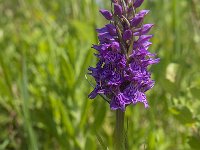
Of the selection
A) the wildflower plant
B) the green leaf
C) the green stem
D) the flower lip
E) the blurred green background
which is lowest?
the blurred green background

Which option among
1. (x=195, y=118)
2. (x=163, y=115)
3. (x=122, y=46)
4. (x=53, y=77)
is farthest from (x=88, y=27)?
(x=122, y=46)

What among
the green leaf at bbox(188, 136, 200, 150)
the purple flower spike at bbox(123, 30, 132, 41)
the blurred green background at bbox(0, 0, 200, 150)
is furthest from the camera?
the blurred green background at bbox(0, 0, 200, 150)

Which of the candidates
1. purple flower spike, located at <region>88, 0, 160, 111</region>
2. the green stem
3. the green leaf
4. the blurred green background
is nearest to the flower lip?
purple flower spike, located at <region>88, 0, 160, 111</region>

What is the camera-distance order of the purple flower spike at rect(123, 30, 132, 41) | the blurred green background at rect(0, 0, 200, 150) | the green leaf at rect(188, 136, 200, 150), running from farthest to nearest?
1. the blurred green background at rect(0, 0, 200, 150)
2. the green leaf at rect(188, 136, 200, 150)
3. the purple flower spike at rect(123, 30, 132, 41)

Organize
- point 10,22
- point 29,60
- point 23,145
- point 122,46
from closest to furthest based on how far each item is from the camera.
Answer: point 122,46
point 23,145
point 29,60
point 10,22

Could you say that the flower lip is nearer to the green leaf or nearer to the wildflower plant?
the wildflower plant

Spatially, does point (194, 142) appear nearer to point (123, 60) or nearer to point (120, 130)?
point (120, 130)

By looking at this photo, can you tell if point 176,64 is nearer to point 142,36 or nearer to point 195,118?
point 195,118

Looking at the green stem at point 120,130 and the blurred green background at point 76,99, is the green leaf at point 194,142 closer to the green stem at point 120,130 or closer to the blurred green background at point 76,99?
the blurred green background at point 76,99
